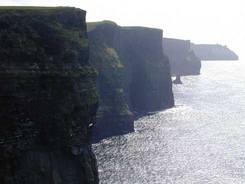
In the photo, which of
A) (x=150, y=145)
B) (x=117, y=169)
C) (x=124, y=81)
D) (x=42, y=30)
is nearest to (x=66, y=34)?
(x=42, y=30)

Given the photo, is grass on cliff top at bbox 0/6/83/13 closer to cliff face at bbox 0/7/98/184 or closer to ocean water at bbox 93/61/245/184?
cliff face at bbox 0/7/98/184

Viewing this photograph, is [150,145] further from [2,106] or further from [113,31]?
[2,106]

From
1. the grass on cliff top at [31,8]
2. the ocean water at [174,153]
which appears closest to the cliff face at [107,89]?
the ocean water at [174,153]

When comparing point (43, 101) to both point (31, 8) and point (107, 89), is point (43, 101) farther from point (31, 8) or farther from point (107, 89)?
point (107, 89)

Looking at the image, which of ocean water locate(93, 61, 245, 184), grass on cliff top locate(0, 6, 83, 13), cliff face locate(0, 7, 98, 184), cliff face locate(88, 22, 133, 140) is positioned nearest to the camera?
cliff face locate(0, 7, 98, 184)

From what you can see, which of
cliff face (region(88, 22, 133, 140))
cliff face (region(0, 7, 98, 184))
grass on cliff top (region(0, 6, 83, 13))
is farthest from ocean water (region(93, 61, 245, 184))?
grass on cliff top (region(0, 6, 83, 13))

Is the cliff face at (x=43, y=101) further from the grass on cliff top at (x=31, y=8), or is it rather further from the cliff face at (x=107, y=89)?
the cliff face at (x=107, y=89)

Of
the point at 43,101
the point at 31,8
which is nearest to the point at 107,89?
the point at 31,8

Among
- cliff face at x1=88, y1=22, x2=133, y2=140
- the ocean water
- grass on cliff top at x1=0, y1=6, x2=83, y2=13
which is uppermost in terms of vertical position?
grass on cliff top at x1=0, y1=6, x2=83, y2=13

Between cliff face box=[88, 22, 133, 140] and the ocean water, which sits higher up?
cliff face box=[88, 22, 133, 140]
